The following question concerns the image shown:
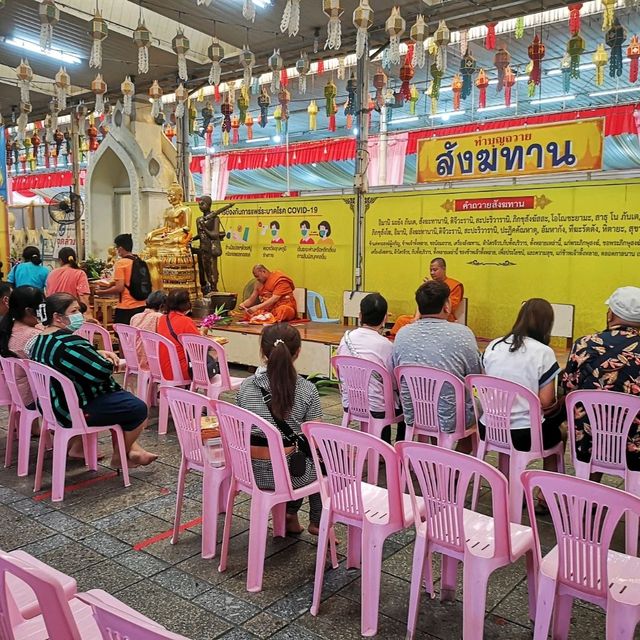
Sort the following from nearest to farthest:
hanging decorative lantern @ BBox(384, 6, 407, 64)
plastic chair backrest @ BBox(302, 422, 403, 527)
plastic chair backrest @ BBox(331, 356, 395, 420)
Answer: plastic chair backrest @ BBox(302, 422, 403, 527) < plastic chair backrest @ BBox(331, 356, 395, 420) < hanging decorative lantern @ BBox(384, 6, 407, 64)

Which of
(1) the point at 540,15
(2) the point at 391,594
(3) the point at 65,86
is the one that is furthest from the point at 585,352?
(3) the point at 65,86

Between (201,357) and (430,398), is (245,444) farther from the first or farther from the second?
(201,357)

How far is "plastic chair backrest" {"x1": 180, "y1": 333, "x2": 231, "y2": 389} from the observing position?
15.5 feet

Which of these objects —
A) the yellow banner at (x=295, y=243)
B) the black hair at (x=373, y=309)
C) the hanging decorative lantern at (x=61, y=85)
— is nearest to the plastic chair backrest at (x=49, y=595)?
the black hair at (x=373, y=309)

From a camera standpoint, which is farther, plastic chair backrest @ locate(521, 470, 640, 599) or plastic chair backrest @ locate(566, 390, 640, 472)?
plastic chair backrest @ locate(566, 390, 640, 472)

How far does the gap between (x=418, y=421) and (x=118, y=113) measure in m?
9.13

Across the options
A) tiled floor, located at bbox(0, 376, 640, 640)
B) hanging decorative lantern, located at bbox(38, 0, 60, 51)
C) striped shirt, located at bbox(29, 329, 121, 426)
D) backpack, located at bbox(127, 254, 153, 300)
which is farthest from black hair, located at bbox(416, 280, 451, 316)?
backpack, located at bbox(127, 254, 153, 300)

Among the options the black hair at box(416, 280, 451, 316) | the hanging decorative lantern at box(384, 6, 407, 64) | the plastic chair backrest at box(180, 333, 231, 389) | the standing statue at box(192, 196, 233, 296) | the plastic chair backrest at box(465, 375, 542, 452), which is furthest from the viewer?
the standing statue at box(192, 196, 233, 296)

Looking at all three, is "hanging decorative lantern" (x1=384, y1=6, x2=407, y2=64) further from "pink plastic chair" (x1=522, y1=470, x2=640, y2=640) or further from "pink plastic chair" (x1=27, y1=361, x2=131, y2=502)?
"pink plastic chair" (x1=522, y1=470, x2=640, y2=640)

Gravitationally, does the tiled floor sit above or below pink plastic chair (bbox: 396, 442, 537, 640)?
below

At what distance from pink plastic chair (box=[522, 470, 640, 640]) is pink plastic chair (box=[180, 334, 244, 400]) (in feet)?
10.2

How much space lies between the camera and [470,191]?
22.4 feet

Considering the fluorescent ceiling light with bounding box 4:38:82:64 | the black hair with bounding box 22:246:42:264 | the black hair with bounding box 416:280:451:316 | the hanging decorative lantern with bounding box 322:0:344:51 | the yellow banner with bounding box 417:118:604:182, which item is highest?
the fluorescent ceiling light with bounding box 4:38:82:64

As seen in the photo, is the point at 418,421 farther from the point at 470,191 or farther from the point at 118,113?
the point at 118,113
